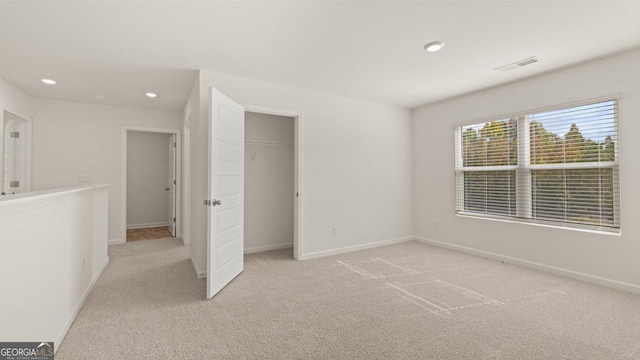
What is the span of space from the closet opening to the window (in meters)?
2.81

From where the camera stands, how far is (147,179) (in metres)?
6.78

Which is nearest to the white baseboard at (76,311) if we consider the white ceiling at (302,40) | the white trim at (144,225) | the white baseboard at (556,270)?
the white ceiling at (302,40)

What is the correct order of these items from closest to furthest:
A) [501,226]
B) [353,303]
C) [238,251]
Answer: [353,303], [238,251], [501,226]

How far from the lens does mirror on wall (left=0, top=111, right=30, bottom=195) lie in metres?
4.07

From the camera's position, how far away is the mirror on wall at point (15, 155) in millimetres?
4075

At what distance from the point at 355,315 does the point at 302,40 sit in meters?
2.52

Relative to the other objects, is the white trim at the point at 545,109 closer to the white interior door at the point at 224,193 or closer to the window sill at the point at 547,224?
the window sill at the point at 547,224

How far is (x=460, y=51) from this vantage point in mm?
2883

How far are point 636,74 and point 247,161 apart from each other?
4.71 m

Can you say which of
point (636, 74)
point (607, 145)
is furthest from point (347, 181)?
point (636, 74)

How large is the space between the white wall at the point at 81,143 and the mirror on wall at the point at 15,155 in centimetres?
16

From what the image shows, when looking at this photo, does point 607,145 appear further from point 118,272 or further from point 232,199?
point 118,272

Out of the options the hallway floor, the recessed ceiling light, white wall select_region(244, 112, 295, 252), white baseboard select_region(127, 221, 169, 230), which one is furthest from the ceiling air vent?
white baseboard select_region(127, 221, 169, 230)

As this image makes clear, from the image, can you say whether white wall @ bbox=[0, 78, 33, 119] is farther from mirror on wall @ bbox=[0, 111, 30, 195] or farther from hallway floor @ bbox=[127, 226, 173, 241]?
hallway floor @ bbox=[127, 226, 173, 241]
